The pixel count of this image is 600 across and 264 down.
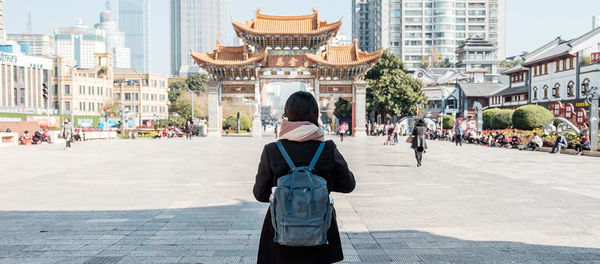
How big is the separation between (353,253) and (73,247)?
2981mm

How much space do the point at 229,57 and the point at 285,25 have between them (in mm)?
5792

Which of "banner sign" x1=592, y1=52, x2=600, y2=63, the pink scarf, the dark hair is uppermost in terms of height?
"banner sign" x1=592, y1=52, x2=600, y2=63

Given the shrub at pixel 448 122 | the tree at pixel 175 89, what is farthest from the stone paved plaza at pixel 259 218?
the tree at pixel 175 89

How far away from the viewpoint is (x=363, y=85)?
42781 millimetres

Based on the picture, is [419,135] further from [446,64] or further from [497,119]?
[446,64]

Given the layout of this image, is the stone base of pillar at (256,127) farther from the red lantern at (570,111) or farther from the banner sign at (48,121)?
the red lantern at (570,111)

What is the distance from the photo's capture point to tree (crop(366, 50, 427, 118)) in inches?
1857

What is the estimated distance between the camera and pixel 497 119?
35.7 m

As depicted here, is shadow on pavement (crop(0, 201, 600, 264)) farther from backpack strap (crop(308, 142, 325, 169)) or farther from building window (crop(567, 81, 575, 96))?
building window (crop(567, 81, 575, 96))

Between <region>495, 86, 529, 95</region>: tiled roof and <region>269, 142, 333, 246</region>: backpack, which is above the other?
<region>495, 86, 529, 95</region>: tiled roof

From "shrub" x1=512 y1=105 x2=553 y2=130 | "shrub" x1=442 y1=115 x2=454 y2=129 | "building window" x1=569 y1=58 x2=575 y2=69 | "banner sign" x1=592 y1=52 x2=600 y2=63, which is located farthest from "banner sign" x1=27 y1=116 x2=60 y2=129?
"banner sign" x1=592 y1=52 x2=600 y2=63

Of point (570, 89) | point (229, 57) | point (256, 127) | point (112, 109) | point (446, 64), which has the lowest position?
point (256, 127)

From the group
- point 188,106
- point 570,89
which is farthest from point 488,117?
point 188,106

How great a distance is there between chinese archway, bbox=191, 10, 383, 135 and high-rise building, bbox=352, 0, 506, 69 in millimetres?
72114
